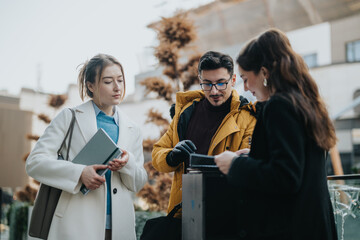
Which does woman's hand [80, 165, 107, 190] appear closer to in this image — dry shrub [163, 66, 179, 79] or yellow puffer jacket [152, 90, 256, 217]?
yellow puffer jacket [152, 90, 256, 217]

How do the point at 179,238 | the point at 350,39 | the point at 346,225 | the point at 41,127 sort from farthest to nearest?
the point at 350,39, the point at 41,127, the point at 346,225, the point at 179,238

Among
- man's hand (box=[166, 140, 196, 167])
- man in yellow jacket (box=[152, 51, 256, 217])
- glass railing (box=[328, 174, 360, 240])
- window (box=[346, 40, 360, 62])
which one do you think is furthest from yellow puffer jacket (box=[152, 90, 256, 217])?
window (box=[346, 40, 360, 62])

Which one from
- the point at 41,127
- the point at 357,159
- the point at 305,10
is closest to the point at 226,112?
the point at 41,127

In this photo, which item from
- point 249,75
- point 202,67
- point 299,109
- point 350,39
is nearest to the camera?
point 299,109

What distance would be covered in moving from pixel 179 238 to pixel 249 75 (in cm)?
81

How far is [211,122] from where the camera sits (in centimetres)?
200

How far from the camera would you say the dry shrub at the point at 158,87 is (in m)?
4.19

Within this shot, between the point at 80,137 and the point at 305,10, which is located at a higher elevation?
the point at 305,10

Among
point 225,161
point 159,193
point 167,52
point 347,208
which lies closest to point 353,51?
point 167,52

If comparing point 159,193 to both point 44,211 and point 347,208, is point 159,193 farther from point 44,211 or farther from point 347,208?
point 44,211

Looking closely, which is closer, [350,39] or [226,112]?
[226,112]

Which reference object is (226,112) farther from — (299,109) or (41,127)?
(41,127)

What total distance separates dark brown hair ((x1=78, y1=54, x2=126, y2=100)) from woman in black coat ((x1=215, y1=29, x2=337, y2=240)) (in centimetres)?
106

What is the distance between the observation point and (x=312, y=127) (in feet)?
4.16
